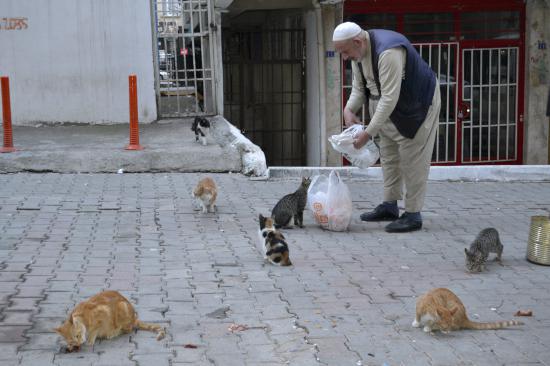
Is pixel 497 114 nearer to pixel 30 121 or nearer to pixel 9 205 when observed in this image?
pixel 30 121

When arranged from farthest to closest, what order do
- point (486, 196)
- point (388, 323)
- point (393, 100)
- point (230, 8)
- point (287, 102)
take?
point (287, 102) < point (230, 8) < point (486, 196) < point (393, 100) < point (388, 323)

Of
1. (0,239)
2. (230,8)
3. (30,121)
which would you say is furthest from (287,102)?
(0,239)

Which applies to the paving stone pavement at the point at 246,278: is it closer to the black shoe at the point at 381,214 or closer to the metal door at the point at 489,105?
the black shoe at the point at 381,214

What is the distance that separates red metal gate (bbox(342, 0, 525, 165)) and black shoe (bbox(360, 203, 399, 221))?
6.20m

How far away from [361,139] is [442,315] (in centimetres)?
254

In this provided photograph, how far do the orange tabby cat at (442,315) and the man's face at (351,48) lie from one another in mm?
2768

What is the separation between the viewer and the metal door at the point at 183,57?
42.7 ft

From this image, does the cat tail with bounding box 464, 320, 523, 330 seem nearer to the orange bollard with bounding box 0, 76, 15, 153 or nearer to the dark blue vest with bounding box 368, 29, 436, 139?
the dark blue vest with bounding box 368, 29, 436, 139

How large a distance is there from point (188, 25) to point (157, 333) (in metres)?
9.40

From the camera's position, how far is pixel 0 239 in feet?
21.8

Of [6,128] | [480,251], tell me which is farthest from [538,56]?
[6,128]

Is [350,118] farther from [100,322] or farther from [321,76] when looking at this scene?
[321,76]

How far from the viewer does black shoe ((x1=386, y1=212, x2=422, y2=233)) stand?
7.12 meters

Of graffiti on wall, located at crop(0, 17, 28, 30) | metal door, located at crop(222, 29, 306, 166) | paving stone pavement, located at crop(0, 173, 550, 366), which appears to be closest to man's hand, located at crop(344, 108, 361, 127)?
paving stone pavement, located at crop(0, 173, 550, 366)
